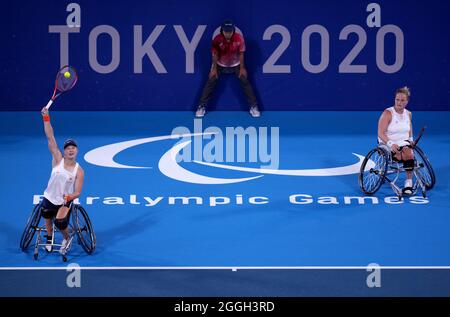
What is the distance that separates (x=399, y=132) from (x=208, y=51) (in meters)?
5.44

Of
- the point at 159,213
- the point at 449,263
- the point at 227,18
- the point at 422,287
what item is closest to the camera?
the point at 422,287

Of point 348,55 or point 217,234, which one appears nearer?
point 217,234

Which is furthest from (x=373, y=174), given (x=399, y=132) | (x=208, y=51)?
(x=208, y=51)

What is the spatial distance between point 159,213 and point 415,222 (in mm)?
2962

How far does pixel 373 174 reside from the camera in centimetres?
1270

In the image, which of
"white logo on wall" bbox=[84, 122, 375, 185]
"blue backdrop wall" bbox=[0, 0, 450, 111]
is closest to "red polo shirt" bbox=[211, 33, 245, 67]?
"blue backdrop wall" bbox=[0, 0, 450, 111]

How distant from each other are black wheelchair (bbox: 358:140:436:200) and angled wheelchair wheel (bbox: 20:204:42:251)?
13.4ft

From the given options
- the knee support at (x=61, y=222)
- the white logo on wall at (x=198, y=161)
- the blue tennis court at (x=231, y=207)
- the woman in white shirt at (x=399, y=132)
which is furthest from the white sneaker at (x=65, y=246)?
the woman in white shirt at (x=399, y=132)

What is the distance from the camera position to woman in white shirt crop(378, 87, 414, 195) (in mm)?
12391

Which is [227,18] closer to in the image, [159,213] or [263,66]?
[263,66]

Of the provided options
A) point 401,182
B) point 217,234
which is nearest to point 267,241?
point 217,234

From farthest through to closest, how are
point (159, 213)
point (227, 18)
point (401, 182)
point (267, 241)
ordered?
point (227, 18), point (401, 182), point (159, 213), point (267, 241)

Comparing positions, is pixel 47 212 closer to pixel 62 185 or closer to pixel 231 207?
pixel 62 185

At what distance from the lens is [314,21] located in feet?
56.4
